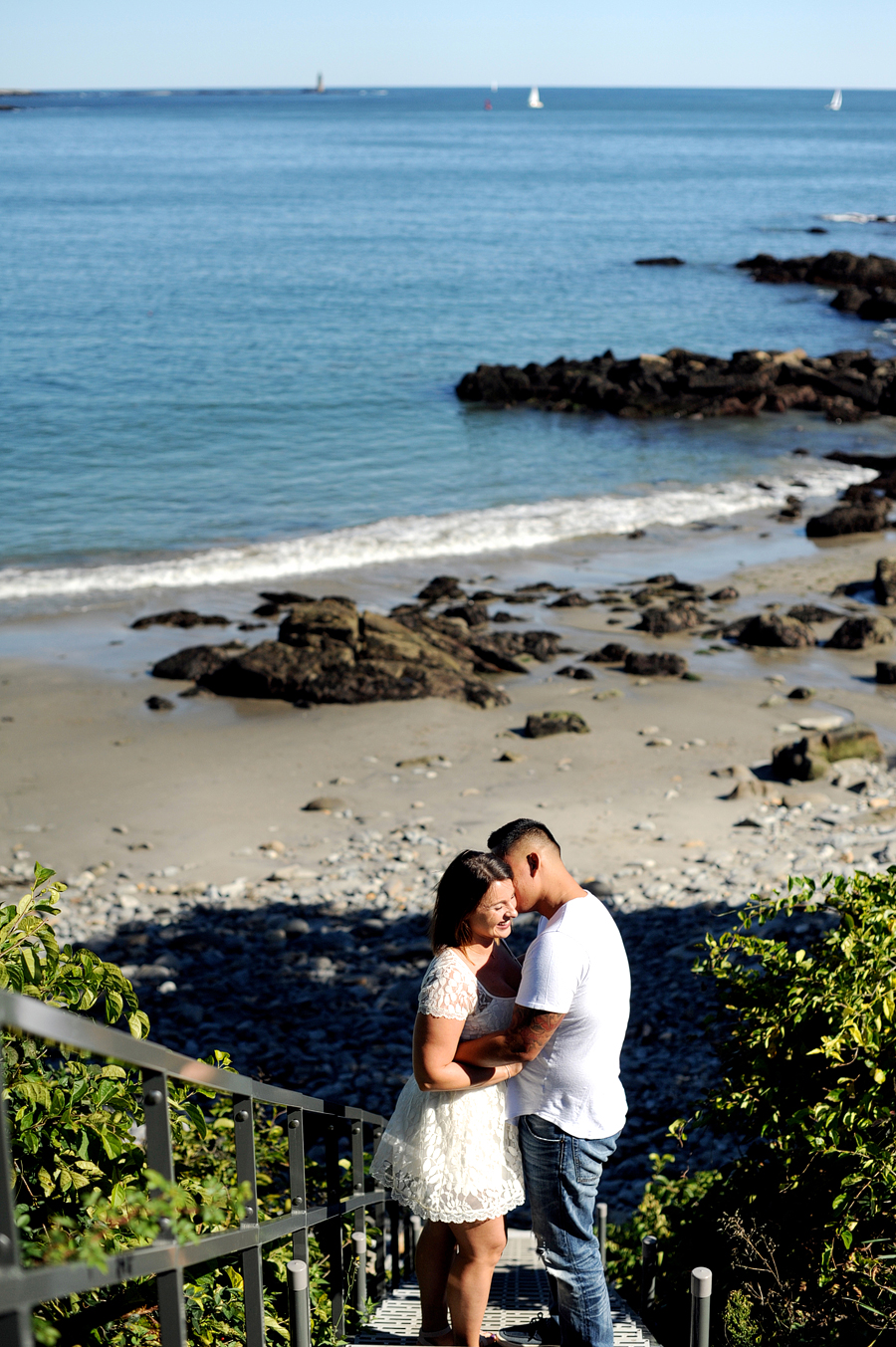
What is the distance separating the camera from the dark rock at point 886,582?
18312 millimetres

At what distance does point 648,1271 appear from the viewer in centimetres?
409

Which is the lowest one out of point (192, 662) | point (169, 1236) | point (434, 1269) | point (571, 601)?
point (192, 662)

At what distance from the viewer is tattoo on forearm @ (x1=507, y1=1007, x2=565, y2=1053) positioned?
3.40 metres

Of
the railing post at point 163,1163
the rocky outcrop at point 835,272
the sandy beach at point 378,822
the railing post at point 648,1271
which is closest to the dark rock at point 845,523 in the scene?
the sandy beach at point 378,822

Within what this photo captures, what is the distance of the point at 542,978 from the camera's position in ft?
11.2

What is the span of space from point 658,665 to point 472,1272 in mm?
11933

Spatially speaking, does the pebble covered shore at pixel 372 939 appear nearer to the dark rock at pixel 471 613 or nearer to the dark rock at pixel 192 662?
the dark rock at pixel 192 662

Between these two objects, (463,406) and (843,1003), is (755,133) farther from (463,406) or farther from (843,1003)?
(843,1003)

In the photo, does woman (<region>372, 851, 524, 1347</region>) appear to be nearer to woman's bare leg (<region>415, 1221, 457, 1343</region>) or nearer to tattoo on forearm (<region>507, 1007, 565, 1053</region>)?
woman's bare leg (<region>415, 1221, 457, 1343</region>)

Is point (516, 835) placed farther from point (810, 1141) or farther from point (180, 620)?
point (180, 620)

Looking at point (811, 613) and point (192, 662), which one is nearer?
point (192, 662)

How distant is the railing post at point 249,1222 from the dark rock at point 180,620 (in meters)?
15.4

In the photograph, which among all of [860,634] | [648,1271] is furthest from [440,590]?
[648,1271]

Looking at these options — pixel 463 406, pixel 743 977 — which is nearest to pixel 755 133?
pixel 463 406
